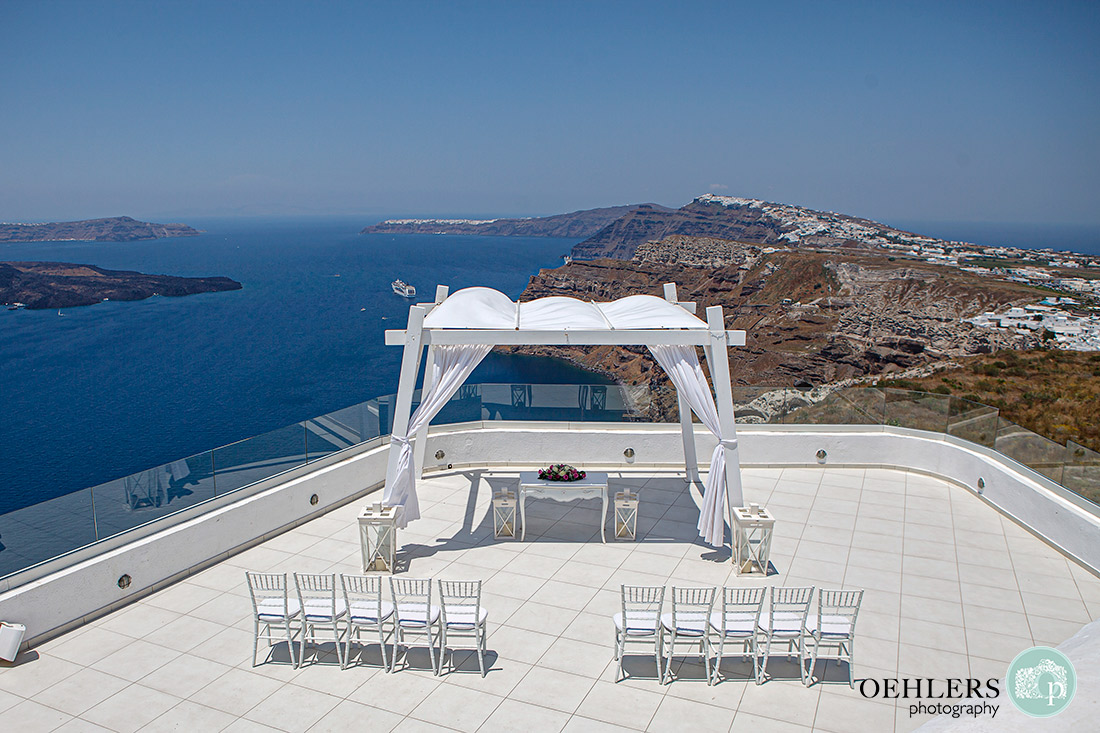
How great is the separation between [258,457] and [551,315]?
4371 millimetres

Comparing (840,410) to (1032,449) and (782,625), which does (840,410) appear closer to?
(1032,449)

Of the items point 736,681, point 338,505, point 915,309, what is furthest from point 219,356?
point 736,681

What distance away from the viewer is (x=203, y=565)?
8.30 m

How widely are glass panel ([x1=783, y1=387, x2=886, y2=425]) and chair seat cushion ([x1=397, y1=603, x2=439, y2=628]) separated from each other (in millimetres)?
8000

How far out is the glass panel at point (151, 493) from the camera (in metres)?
7.42

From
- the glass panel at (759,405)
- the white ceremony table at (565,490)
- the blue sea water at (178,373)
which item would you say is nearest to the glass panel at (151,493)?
the white ceremony table at (565,490)

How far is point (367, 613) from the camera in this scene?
629 cm

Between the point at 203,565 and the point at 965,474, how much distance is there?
11475mm

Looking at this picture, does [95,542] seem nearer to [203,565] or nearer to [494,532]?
[203,565]

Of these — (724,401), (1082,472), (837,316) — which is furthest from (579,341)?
(837,316)

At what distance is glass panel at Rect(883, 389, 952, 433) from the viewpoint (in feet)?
39.1

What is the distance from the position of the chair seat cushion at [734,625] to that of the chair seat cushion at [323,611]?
11.1ft

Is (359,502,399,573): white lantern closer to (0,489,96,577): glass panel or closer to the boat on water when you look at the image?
(0,489,96,577): glass panel

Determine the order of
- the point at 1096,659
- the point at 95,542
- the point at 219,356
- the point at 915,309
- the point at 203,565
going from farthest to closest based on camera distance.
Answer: the point at 219,356 < the point at 915,309 < the point at 203,565 < the point at 95,542 < the point at 1096,659
